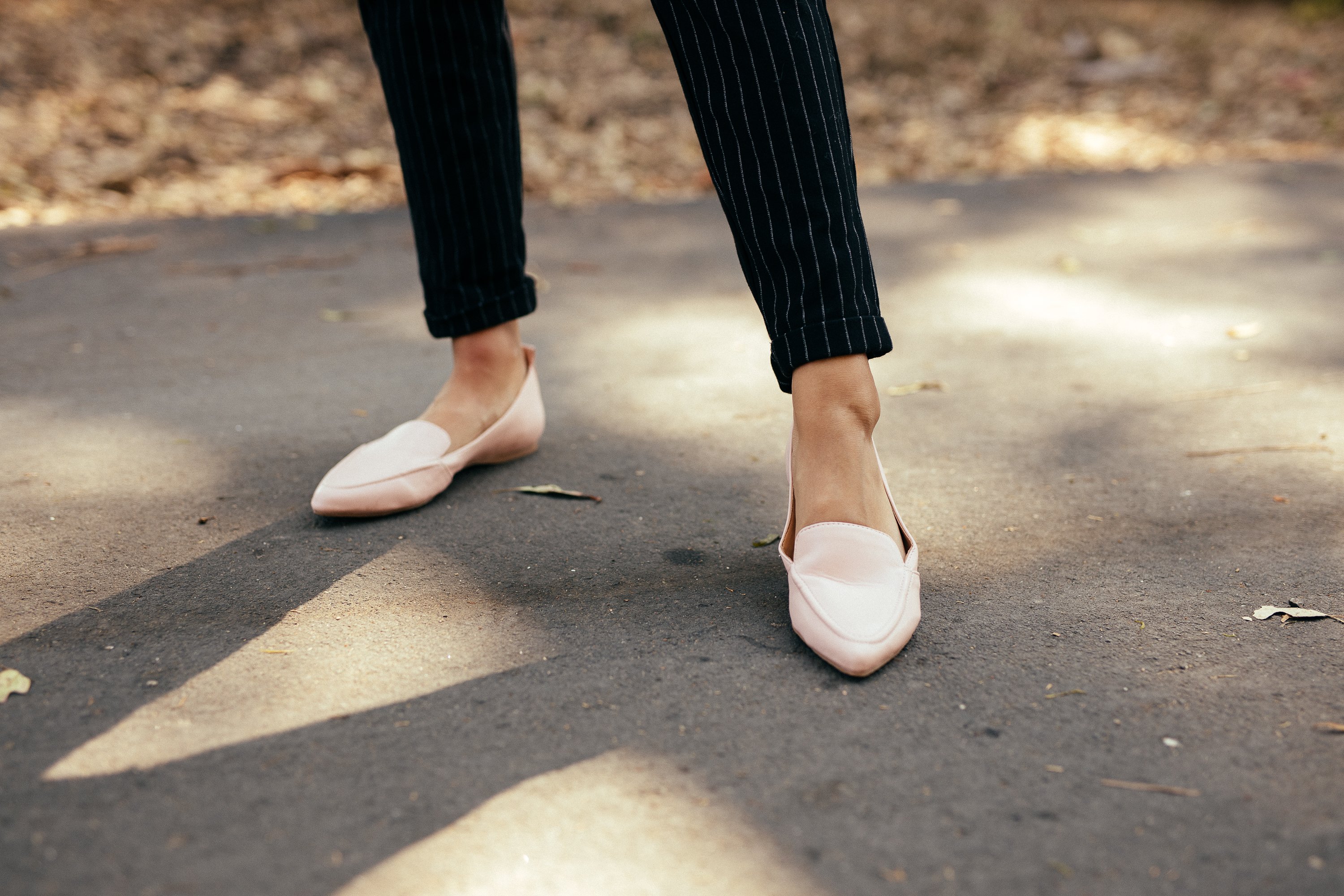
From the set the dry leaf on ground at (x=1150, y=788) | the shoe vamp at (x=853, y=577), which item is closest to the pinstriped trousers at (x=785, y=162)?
the shoe vamp at (x=853, y=577)

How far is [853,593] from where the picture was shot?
0.91 m

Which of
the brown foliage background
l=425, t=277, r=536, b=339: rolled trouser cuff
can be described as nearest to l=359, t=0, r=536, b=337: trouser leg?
l=425, t=277, r=536, b=339: rolled trouser cuff

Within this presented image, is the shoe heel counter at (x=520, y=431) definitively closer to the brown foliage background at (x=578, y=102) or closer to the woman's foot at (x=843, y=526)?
the woman's foot at (x=843, y=526)

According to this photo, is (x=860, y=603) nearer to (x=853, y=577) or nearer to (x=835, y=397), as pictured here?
(x=853, y=577)

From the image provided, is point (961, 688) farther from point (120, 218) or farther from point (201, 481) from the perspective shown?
point (120, 218)

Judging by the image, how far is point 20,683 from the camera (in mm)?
844

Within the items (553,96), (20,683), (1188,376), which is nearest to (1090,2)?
(553,96)

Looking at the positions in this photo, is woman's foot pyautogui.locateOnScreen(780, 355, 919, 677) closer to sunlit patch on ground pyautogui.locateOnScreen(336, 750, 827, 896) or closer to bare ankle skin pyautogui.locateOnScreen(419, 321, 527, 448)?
sunlit patch on ground pyautogui.locateOnScreen(336, 750, 827, 896)

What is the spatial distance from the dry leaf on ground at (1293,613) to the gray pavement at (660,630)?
1 centimetres

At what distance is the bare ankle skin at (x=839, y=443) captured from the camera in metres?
0.95

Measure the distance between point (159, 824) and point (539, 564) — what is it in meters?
0.47

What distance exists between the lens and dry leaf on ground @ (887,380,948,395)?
1.62 metres

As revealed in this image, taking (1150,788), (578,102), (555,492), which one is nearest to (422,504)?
(555,492)

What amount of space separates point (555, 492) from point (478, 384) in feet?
0.59
